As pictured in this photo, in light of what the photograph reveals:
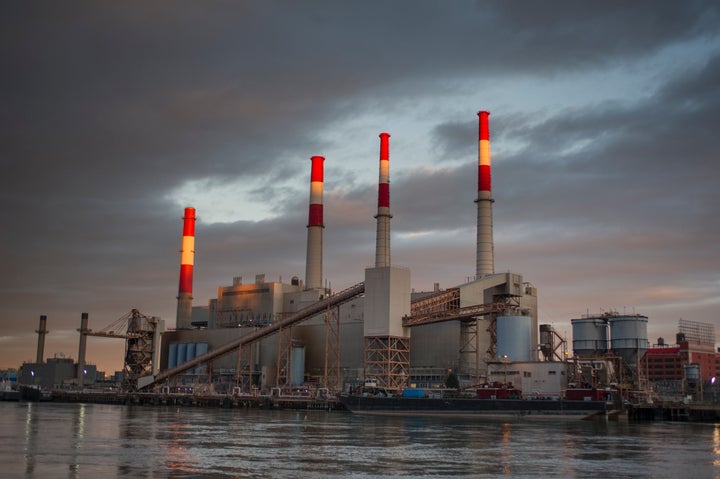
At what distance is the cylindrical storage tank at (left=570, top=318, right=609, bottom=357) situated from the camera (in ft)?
326

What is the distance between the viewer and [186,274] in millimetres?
143500

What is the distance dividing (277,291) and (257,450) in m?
95.4

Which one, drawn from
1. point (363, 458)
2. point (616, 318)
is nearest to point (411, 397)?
point (616, 318)

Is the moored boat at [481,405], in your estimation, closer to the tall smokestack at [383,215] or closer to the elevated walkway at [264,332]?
the elevated walkway at [264,332]

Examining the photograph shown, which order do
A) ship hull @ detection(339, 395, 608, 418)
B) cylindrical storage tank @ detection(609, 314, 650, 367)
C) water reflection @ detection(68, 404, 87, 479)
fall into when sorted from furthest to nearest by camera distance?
cylindrical storage tank @ detection(609, 314, 650, 367)
ship hull @ detection(339, 395, 608, 418)
water reflection @ detection(68, 404, 87, 479)

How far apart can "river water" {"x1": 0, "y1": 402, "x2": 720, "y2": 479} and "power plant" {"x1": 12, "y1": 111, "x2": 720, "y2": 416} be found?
29.8 metres

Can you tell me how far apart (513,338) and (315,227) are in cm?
4628

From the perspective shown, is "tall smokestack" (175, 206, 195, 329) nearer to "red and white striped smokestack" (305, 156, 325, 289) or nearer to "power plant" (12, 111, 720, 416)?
"power plant" (12, 111, 720, 416)

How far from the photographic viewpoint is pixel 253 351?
129750mm

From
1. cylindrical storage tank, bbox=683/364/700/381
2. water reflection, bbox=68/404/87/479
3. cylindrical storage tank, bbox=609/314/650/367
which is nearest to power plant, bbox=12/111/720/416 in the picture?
cylindrical storage tank, bbox=609/314/650/367

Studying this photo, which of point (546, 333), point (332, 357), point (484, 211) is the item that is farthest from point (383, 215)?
point (546, 333)

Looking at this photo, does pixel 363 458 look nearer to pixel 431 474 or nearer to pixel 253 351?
pixel 431 474

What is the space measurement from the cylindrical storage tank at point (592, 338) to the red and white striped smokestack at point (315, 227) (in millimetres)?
48477

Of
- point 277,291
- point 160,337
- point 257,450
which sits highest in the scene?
point 277,291
